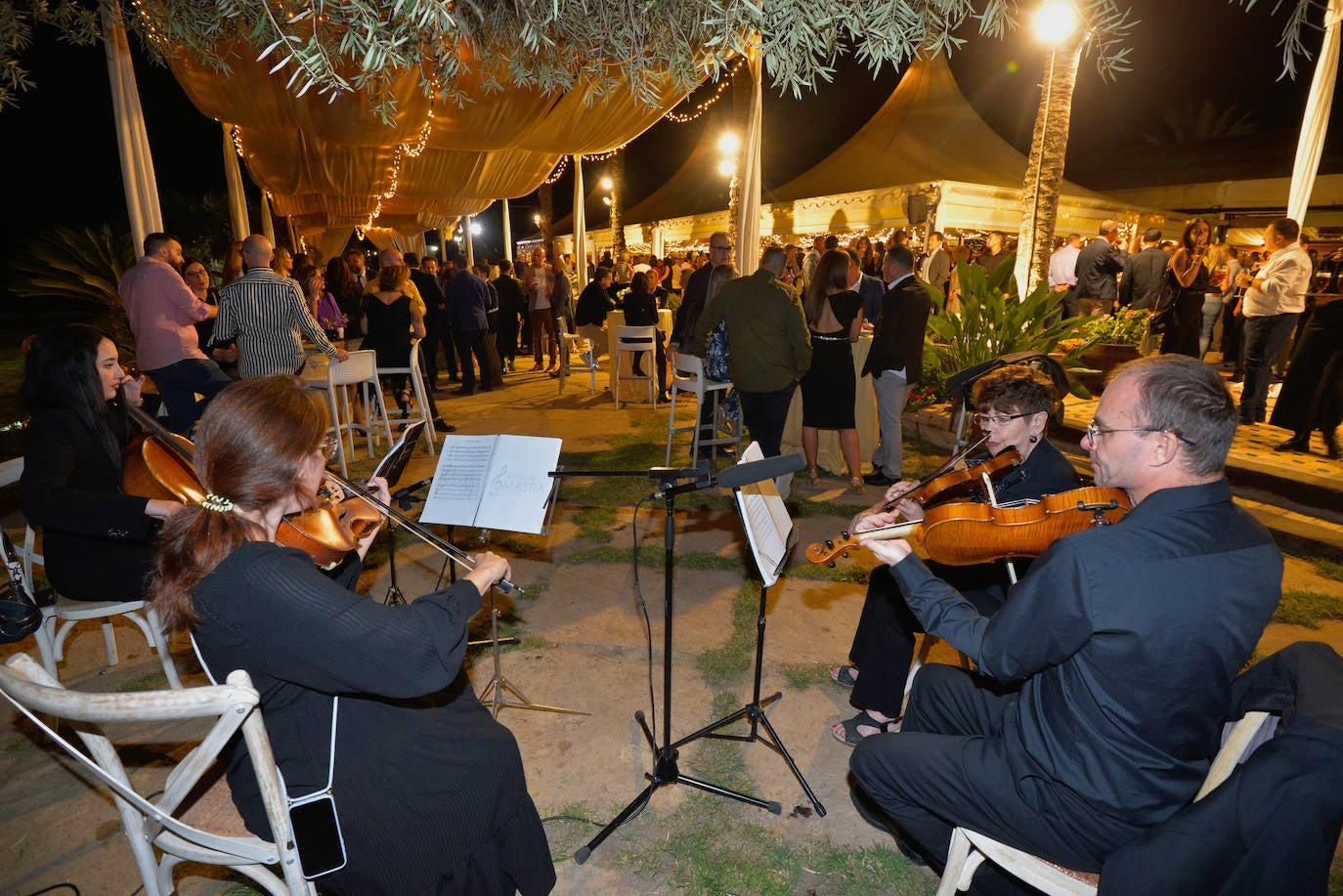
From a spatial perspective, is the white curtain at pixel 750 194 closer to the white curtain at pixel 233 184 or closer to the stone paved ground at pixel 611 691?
the stone paved ground at pixel 611 691

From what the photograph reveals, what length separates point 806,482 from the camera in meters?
5.90

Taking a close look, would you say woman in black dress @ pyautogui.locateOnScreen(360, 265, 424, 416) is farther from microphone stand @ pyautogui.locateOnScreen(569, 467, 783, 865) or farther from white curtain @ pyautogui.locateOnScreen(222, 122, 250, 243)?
microphone stand @ pyautogui.locateOnScreen(569, 467, 783, 865)

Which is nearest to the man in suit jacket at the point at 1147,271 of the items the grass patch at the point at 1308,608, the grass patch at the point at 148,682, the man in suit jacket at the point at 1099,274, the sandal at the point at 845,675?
the man in suit jacket at the point at 1099,274

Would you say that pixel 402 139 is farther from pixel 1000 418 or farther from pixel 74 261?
pixel 1000 418

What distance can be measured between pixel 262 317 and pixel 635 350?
12.7 ft

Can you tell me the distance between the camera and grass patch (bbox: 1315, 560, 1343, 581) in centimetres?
417

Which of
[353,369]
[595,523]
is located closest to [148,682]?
[595,523]

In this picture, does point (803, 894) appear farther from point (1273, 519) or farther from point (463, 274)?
point (463, 274)

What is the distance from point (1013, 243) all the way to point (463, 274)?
11351 millimetres

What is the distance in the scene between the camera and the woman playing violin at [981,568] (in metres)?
2.68

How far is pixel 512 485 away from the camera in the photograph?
2459 mm

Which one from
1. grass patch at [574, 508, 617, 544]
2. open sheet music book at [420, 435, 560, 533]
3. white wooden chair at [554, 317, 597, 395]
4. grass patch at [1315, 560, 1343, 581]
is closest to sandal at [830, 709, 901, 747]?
open sheet music book at [420, 435, 560, 533]

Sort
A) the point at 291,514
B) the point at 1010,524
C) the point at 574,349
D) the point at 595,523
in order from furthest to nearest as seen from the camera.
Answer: the point at 574,349 → the point at 595,523 → the point at 1010,524 → the point at 291,514

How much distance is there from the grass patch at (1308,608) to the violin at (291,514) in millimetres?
4582
